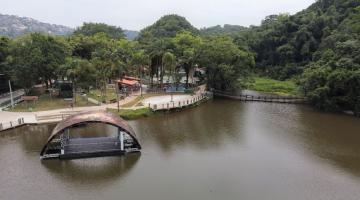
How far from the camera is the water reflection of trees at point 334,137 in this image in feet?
99.0

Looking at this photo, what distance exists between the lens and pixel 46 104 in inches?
1850

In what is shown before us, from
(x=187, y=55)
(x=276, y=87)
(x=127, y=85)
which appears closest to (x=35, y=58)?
(x=127, y=85)

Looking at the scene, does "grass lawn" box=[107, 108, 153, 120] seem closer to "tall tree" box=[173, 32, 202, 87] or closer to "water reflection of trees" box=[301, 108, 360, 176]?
"tall tree" box=[173, 32, 202, 87]

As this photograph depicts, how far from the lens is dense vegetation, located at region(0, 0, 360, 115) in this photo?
157 ft

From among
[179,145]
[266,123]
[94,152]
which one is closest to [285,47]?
[266,123]

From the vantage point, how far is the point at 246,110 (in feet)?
162

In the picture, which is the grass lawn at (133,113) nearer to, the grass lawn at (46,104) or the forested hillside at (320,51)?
the grass lawn at (46,104)

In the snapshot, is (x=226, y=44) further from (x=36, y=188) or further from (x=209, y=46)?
(x=36, y=188)

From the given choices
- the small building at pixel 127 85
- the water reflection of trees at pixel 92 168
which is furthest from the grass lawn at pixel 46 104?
the water reflection of trees at pixel 92 168

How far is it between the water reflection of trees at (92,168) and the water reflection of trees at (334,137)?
16.3 meters

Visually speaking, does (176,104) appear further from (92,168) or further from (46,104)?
(92,168)

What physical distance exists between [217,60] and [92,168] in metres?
35.1

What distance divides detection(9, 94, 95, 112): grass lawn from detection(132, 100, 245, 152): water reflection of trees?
10.7 metres

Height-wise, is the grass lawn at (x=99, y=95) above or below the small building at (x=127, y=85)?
below
